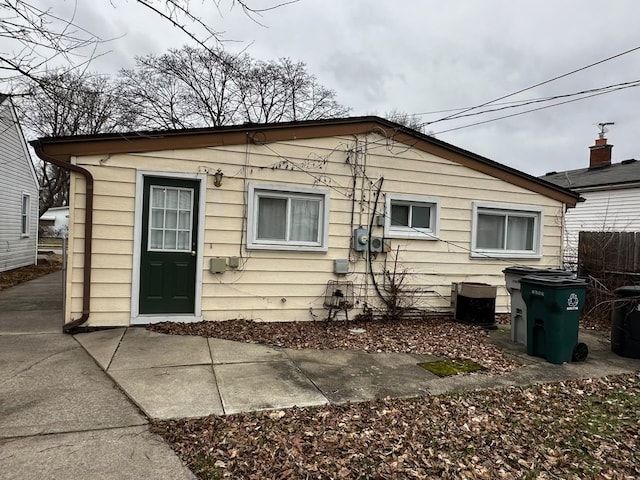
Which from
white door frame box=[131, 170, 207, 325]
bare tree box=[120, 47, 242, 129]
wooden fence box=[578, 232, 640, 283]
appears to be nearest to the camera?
white door frame box=[131, 170, 207, 325]

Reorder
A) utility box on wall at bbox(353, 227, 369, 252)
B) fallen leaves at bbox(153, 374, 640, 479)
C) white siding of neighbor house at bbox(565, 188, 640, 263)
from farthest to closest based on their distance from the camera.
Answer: white siding of neighbor house at bbox(565, 188, 640, 263)
utility box on wall at bbox(353, 227, 369, 252)
fallen leaves at bbox(153, 374, 640, 479)

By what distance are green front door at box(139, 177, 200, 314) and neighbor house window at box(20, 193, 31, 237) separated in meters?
12.1

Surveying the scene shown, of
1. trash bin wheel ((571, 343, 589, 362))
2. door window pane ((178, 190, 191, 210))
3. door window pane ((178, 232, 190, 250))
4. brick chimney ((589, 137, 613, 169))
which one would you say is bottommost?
trash bin wheel ((571, 343, 589, 362))

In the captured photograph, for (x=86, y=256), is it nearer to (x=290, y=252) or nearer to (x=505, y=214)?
(x=290, y=252)

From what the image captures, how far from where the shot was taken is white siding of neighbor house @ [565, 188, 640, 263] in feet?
46.7

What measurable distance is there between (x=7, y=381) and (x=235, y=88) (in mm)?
Answer: 20168

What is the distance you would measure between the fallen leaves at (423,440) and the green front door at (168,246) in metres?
3.21

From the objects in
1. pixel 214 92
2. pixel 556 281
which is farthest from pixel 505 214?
pixel 214 92

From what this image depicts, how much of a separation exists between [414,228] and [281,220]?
254cm

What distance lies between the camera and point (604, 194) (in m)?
15.5

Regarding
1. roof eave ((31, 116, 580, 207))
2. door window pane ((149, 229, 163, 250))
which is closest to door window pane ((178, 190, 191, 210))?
door window pane ((149, 229, 163, 250))

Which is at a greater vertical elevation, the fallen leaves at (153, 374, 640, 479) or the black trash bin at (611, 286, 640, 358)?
the black trash bin at (611, 286, 640, 358)

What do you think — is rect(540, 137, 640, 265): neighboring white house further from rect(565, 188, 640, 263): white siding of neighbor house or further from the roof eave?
the roof eave

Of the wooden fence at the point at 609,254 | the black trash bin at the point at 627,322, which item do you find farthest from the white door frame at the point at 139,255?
the wooden fence at the point at 609,254
